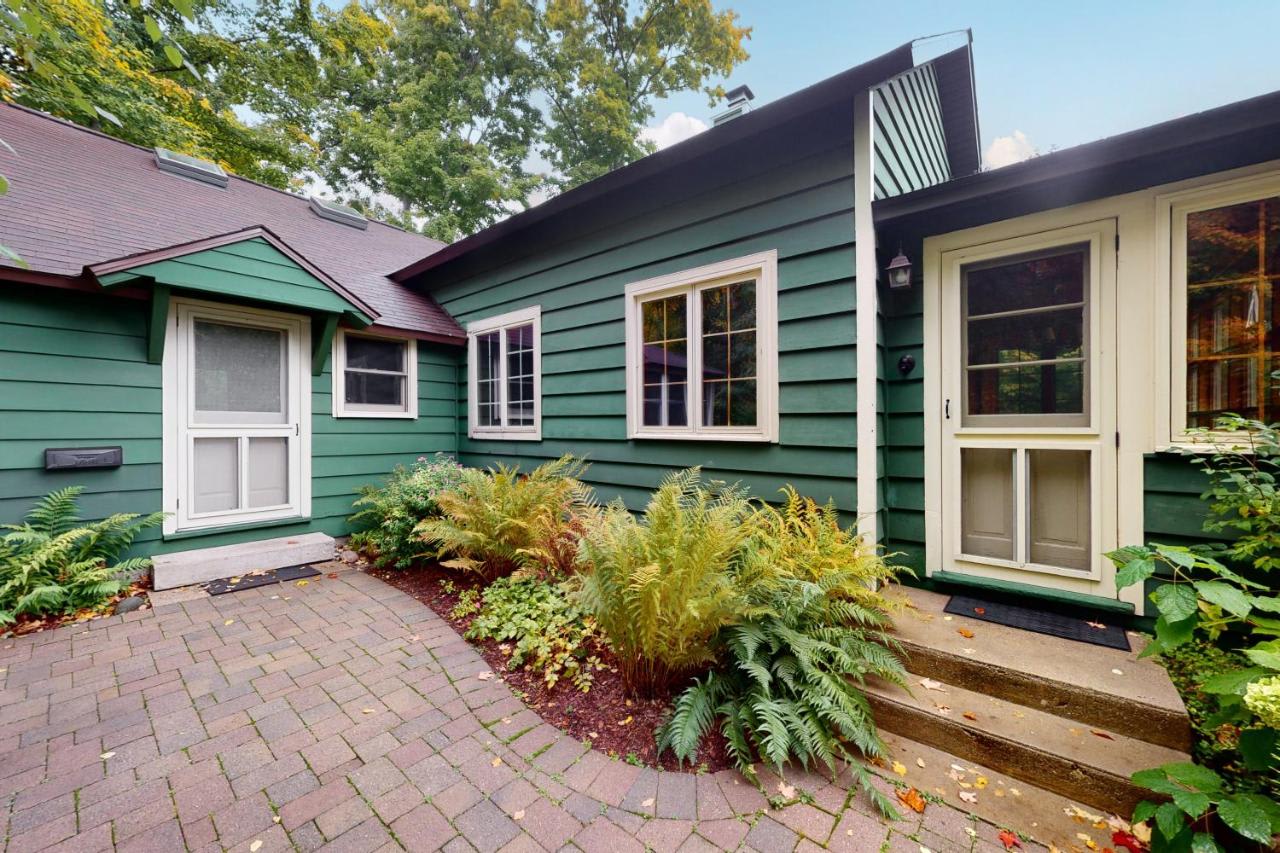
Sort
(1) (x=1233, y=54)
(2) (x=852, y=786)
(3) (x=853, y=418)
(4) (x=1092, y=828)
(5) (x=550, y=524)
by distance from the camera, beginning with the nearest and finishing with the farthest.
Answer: (4) (x=1092, y=828)
(2) (x=852, y=786)
(3) (x=853, y=418)
(5) (x=550, y=524)
(1) (x=1233, y=54)

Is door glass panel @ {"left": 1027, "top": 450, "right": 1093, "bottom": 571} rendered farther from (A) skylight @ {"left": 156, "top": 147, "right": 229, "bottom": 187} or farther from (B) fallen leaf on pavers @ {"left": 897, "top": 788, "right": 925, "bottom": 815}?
(A) skylight @ {"left": 156, "top": 147, "right": 229, "bottom": 187}

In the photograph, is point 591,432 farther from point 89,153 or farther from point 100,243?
point 89,153

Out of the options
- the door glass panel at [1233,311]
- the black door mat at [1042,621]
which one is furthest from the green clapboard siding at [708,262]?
the door glass panel at [1233,311]

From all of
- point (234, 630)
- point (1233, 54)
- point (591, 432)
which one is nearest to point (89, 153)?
point (234, 630)

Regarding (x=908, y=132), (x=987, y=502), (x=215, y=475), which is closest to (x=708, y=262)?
(x=908, y=132)

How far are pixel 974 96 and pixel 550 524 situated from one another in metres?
5.58

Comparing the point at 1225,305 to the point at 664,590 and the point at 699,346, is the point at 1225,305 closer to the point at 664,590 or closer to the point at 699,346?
the point at 699,346

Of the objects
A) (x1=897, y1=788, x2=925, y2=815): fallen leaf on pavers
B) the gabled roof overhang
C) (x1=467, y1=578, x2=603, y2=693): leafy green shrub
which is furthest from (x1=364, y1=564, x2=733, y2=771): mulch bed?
the gabled roof overhang

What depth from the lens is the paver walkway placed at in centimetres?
155

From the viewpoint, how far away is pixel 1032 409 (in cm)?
277

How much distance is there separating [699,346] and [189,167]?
249 inches

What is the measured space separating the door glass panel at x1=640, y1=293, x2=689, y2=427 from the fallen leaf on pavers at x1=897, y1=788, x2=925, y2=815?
248cm

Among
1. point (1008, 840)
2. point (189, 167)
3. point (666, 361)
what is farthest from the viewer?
point (189, 167)

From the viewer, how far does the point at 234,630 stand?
295cm
